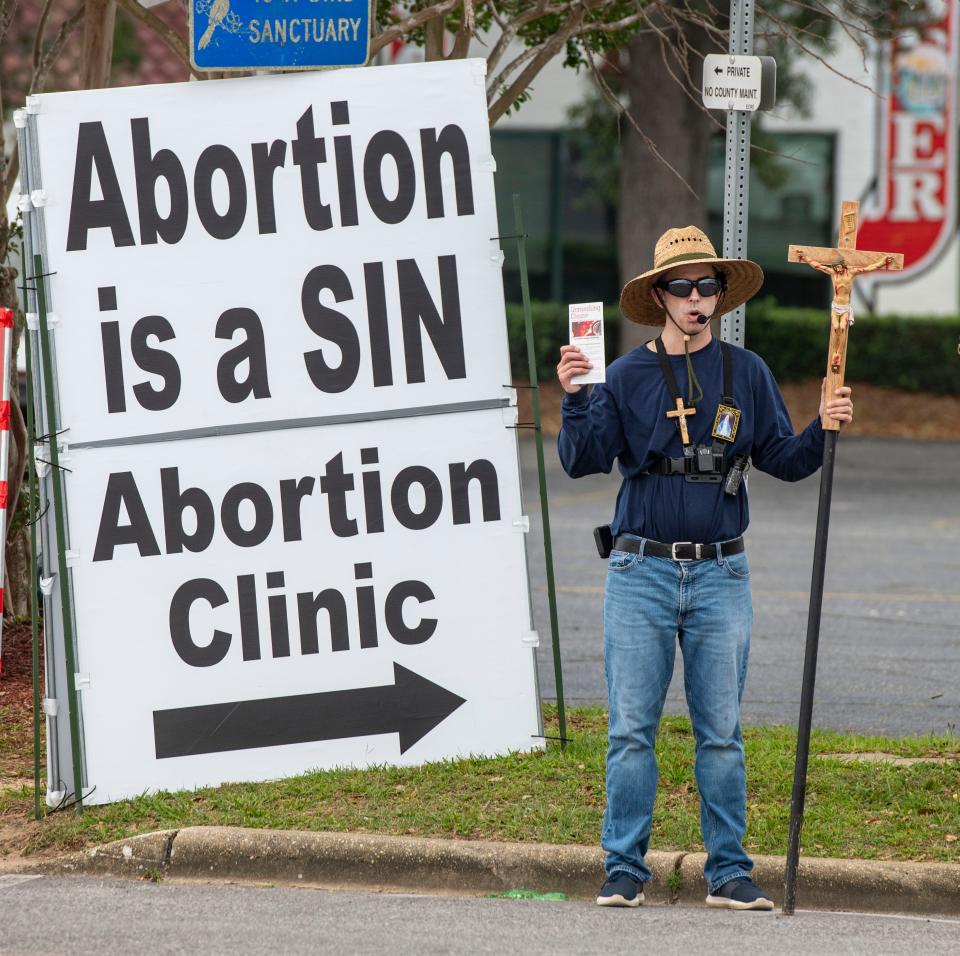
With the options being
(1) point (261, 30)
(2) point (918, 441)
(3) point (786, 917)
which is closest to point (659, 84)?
(2) point (918, 441)

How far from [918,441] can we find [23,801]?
68.1ft

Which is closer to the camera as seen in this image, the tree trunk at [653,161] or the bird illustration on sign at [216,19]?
the bird illustration on sign at [216,19]

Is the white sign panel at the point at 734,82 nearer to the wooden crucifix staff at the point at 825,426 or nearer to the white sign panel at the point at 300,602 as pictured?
the wooden crucifix staff at the point at 825,426

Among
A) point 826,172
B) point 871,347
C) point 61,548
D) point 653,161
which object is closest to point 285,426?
point 61,548

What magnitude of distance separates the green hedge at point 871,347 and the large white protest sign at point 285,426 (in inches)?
841

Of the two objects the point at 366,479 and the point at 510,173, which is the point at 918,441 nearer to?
the point at 510,173

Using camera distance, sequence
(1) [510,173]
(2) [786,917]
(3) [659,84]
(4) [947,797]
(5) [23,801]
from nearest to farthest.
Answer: (2) [786,917] → (4) [947,797] → (5) [23,801] → (3) [659,84] → (1) [510,173]

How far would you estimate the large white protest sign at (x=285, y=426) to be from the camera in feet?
20.7

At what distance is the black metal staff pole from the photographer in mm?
5012

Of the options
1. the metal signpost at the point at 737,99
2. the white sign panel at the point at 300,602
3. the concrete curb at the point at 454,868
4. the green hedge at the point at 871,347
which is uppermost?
the metal signpost at the point at 737,99

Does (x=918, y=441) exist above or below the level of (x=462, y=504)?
below

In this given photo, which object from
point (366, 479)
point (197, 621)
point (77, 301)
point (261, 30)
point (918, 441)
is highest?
point (261, 30)

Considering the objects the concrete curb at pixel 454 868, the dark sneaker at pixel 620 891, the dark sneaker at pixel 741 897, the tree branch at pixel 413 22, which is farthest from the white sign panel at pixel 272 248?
the dark sneaker at pixel 741 897

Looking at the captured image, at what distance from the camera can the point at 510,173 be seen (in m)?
30.6
